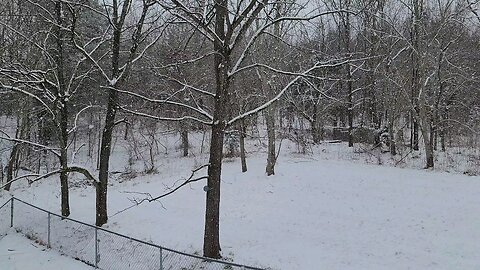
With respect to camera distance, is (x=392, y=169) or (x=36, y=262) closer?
(x=36, y=262)

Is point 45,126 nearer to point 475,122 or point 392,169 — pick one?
point 392,169

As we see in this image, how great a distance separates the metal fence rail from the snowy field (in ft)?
4.01

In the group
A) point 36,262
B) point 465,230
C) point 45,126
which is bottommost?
point 36,262

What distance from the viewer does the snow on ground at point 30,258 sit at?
433 inches

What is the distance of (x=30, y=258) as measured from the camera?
38.9 feet

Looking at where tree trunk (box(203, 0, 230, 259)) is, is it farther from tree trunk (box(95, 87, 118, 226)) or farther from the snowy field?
tree trunk (box(95, 87, 118, 226))

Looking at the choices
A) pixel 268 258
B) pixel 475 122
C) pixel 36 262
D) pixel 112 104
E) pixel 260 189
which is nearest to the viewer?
pixel 268 258

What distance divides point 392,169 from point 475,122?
46.7 ft

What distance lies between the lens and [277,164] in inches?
875

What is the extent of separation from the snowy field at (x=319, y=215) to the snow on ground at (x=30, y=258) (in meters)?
2.07

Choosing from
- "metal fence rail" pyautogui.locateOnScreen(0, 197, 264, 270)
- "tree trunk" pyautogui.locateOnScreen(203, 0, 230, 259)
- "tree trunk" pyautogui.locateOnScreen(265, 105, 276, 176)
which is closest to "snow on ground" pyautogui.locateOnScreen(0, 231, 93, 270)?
"metal fence rail" pyautogui.locateOnScreen(0, 197, 264, 270)

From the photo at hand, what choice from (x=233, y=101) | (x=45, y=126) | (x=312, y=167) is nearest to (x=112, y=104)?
(x=233, y=101)

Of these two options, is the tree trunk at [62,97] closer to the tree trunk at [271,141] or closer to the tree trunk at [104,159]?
the tree trunk at [104,159]

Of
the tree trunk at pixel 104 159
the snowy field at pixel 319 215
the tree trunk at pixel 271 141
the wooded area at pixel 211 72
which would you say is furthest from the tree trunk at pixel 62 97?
the tree trunk at pixel 271 141
